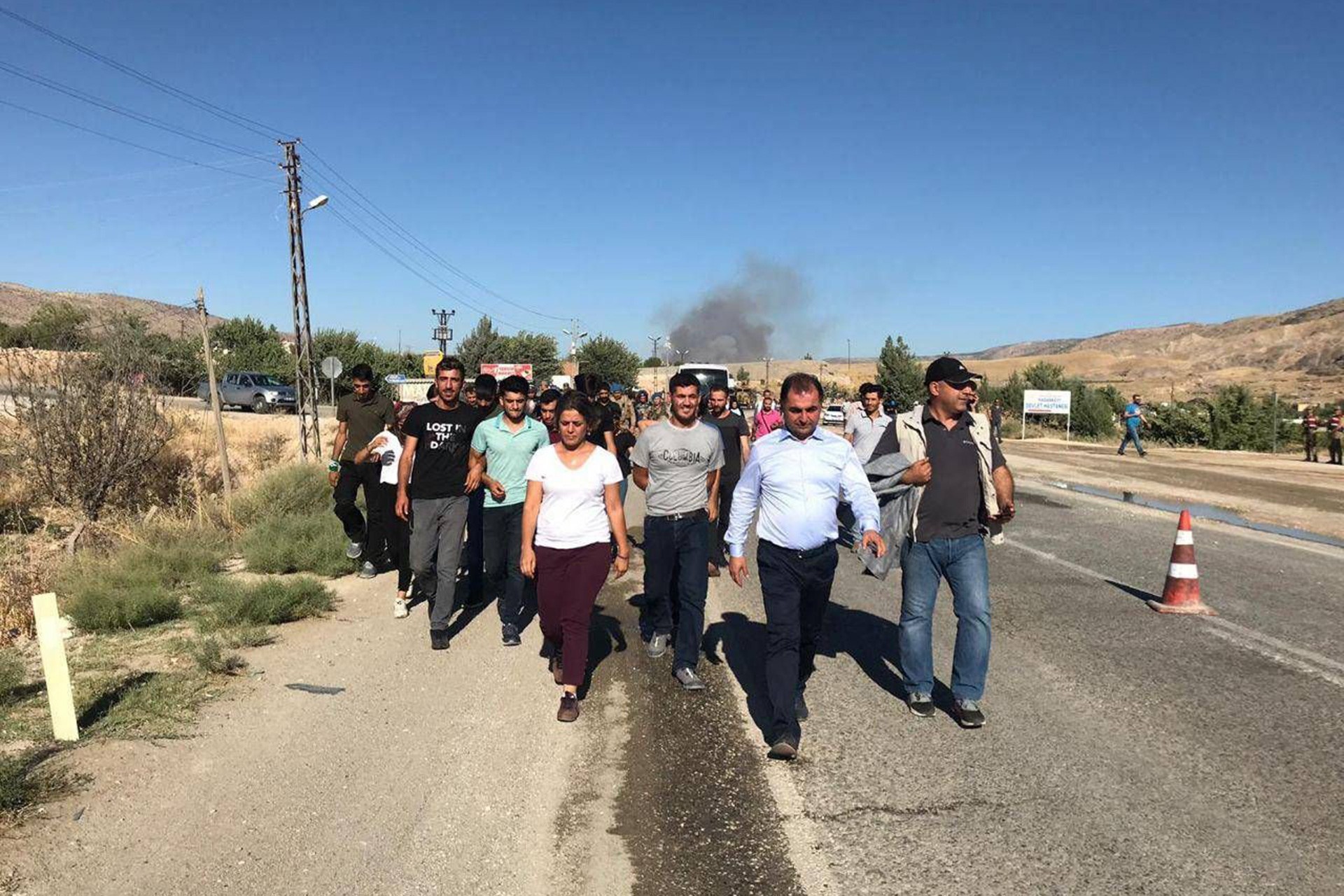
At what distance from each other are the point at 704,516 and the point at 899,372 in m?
59.0

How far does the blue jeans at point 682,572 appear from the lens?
5719 mm

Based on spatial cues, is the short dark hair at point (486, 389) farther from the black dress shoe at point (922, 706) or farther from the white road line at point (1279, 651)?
the white road line at point (1279, 651)

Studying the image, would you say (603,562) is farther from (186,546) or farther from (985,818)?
(186,546)

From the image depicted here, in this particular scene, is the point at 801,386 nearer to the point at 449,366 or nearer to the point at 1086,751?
the point at 1086,751

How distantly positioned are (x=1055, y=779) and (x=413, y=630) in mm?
4802

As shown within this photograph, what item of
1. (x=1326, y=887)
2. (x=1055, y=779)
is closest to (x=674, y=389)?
(x=1055, y=779)

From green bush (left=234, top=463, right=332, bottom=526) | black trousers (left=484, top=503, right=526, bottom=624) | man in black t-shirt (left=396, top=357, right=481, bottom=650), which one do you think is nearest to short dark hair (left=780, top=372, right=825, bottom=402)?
black trousers (left=484, top=503, right=526, bottom=624)

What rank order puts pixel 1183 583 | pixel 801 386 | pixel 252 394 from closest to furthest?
pixel 801 386 < pixel 1183 583 < pixel 252 394

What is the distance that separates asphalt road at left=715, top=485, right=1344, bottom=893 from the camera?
3447 mm

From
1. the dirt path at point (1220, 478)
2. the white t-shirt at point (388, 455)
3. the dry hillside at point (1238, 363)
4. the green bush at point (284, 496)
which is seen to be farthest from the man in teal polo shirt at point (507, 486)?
the dry hillside at point (1238, 363)

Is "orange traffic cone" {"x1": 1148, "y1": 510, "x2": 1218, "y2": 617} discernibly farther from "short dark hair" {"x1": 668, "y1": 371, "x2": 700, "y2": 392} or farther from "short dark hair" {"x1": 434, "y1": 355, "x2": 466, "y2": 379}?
"short dark hair" {"x1": 434, "y1": 355, "x2": 466, "y2": 379}

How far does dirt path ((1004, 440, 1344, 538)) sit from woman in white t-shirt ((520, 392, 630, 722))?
40.6 feet

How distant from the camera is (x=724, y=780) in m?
4.23

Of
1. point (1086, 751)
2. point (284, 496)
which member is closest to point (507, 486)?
point (1086, 751)
